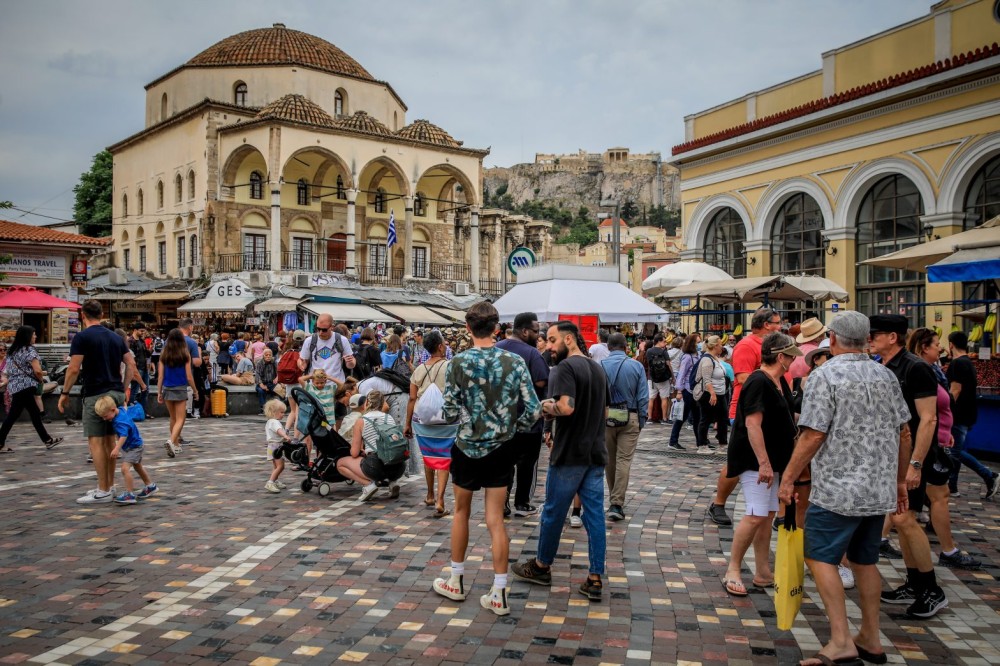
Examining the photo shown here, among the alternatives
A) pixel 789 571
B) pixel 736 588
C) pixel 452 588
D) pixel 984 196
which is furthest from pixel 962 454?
pixel 984 196

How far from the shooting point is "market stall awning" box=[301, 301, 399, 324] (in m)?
27.2

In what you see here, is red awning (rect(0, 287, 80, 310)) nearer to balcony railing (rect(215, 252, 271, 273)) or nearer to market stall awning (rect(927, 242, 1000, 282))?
balcony railing (rect(215, 252, 271, 273))

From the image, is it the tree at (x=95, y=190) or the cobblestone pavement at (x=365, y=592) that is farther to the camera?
the tree at (x=95, y=190)

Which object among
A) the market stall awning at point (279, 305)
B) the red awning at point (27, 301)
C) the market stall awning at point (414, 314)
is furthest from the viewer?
the market stall awning at point (414, 314)

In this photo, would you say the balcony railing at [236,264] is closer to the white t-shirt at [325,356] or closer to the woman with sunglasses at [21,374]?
the woman with sunglasses at [21,374]

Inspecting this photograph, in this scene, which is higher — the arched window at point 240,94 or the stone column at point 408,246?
the arched window at point 240,94

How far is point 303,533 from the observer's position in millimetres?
6812

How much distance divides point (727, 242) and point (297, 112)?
65.6 ft

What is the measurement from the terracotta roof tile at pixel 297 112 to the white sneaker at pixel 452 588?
31.2 meters

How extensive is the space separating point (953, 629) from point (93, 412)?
739cm

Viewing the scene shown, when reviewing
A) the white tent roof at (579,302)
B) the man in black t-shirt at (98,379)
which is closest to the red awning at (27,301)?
the white tent roof at (579,302)

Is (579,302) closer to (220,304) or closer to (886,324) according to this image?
(886,324)

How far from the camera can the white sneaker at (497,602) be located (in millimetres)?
4898

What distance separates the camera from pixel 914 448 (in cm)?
517
